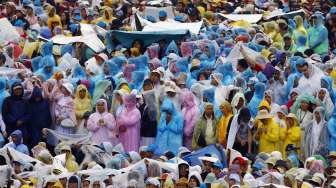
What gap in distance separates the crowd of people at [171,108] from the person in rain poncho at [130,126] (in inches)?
0.6

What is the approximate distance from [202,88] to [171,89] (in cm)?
60

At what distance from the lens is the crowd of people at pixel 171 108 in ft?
89.4

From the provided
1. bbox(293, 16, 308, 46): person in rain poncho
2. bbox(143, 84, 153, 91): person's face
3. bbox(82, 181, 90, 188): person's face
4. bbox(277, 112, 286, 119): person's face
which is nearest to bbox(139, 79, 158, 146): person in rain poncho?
bbox(143, 84, 153, 91): person's face

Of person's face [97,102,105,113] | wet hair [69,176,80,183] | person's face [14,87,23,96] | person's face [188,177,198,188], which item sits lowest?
wet hair [69,176,80,183]

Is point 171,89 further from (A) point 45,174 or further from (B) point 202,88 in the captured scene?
(A) point 45,174

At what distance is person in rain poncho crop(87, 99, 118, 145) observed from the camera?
29.8 meters

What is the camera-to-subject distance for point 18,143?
29.0 m

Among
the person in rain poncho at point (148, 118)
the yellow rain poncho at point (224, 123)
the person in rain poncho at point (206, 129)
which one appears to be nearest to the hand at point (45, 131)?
the person in rain poncho at point (148, 118)

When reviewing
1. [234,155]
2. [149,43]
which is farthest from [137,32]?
[234,155]

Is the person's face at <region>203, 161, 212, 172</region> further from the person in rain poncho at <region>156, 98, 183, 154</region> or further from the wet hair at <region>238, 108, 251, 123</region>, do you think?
the person in rain poncho at <region>156, 98, 183, 154</region>

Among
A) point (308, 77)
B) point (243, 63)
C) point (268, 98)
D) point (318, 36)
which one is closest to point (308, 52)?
point (318, 36)

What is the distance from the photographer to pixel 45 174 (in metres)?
27.4

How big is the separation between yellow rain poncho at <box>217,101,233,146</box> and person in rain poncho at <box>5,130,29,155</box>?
2.82 m

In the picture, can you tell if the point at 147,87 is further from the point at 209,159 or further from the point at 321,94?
the point at 209,159
